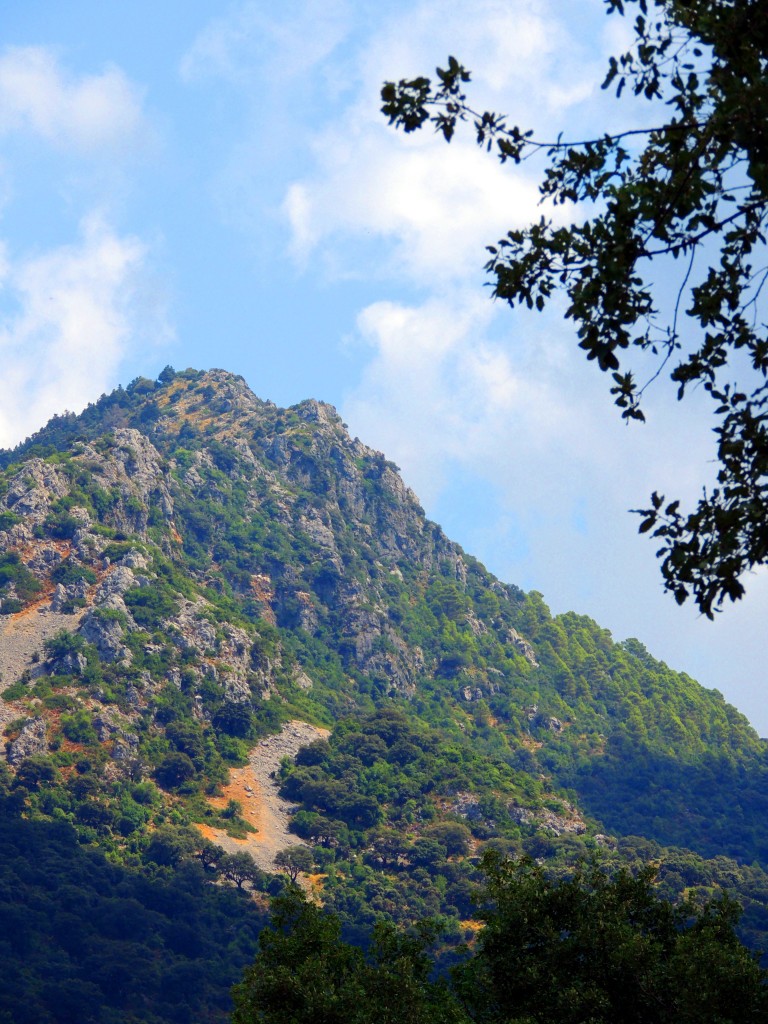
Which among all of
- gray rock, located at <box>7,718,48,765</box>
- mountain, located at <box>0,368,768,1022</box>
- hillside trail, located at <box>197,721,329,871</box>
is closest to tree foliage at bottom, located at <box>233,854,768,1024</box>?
mountain, located at <box>0,368,768,1022</box>

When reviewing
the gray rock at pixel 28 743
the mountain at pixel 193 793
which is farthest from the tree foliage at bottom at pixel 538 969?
the gray rock at pixel 28 743

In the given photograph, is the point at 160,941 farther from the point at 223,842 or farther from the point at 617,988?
the point at 617,988

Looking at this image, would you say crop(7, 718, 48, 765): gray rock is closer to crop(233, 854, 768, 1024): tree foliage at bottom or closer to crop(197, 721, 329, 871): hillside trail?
crop(197, 721, 329, 871): hillside trail

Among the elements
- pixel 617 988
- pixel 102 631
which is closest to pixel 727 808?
pixel 102 631

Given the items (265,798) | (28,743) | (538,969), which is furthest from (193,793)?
(538,969)

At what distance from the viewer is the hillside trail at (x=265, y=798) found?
142625 mm

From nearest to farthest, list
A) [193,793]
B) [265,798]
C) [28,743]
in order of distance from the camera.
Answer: [28,743] < [193,793] < [265,798]

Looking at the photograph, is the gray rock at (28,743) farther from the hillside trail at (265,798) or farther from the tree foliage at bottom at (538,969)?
the tree foliage at bottom at (538,969)

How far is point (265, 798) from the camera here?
157375 millimetres

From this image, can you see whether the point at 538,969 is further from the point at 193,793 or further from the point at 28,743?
the point at 193,793

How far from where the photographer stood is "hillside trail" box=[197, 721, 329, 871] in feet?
468

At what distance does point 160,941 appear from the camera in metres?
121

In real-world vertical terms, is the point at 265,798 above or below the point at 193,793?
above

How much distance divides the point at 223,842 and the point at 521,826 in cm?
3994
